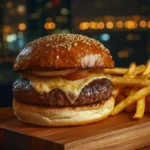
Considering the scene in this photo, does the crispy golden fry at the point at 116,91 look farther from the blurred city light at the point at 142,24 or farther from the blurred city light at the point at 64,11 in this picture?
the blurred city light at the point at 142,24

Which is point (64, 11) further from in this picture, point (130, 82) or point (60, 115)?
point (60, 115)

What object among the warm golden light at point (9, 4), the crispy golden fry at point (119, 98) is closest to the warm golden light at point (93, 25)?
the warm golden light at point (9, 4)

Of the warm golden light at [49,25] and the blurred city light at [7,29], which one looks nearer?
the blurred city light at [7,29]

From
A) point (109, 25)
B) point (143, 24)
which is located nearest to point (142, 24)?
point (143, 24)

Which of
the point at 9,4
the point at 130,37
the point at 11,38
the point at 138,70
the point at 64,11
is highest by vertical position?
the point at 9,4

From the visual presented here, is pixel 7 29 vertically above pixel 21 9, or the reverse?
pixel 21 9

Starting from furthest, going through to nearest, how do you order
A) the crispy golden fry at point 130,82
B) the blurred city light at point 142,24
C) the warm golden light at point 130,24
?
the blurred city light at point 142,24 → the warm golden light at point 130,24 → the crispy golden fry at point 130,82

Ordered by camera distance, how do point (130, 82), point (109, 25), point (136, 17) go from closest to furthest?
point (130, 82)
point (109, 25)
point (136, 17)
